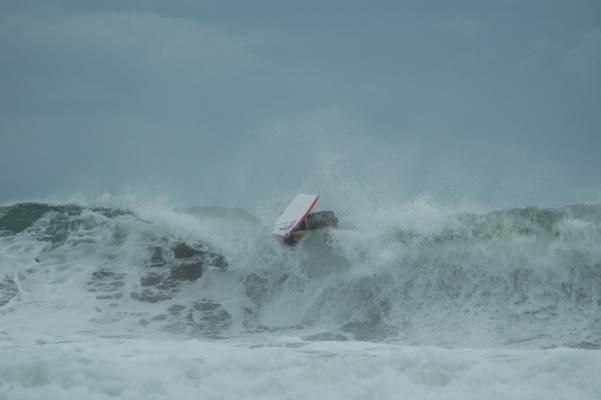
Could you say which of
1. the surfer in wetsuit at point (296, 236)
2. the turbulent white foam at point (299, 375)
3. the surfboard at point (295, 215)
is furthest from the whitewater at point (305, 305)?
the surfboard at point (295, 215)

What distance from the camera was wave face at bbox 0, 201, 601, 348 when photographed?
384 inches

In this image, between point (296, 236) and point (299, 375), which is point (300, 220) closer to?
point (296, 236)

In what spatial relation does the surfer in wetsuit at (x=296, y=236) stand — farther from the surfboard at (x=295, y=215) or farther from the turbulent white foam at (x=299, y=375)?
the turbulent white foam at (x=299, y=375)

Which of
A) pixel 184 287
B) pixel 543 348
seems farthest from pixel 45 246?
pixel 543 348

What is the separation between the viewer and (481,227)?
1190 cm

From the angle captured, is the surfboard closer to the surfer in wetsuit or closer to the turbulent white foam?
the surfer in wetsuit

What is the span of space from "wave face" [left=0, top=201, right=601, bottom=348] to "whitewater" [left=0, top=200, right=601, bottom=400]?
0.11 ft

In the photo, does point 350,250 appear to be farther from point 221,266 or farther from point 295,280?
point 221,266

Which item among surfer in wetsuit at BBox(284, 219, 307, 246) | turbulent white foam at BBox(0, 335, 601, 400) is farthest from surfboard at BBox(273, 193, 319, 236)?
turbulent white foam at BBox(0, 335, 601, 400)

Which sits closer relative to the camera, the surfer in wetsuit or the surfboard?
the surfboard

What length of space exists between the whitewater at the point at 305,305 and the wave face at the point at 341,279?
0.11ft

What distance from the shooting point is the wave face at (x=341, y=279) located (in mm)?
9750

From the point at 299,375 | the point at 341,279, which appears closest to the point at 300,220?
the point at 341,279

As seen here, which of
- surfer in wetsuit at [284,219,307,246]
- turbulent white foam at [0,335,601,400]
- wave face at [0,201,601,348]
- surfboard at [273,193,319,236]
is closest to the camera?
turbulent white foam at [0,335,601,400]
